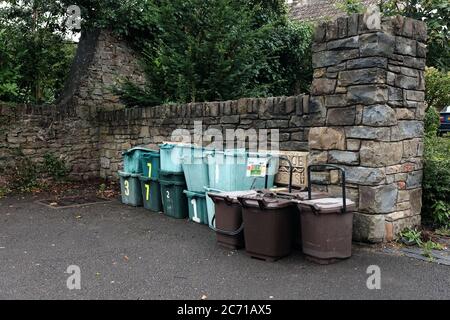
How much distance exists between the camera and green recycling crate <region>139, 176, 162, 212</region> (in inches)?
272

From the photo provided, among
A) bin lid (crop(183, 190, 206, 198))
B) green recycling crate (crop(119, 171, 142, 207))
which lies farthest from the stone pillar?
green recycling crate (crop(119, 171, 142, 207))

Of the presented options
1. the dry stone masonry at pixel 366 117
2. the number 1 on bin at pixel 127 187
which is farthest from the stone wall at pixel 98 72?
the dry stone masonry at pixel 366 117

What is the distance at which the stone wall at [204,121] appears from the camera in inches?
226

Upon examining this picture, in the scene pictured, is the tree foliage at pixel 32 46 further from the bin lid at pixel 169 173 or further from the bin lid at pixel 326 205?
the bin lid at pixel 326 205

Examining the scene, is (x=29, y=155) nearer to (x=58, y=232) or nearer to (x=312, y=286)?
(x=58, y=232)

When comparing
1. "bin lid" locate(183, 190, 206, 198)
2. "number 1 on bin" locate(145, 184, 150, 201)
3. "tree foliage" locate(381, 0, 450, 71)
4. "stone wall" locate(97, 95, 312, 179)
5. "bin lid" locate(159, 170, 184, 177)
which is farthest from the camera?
"tree foliage" locate(381, 0, 450, 71)

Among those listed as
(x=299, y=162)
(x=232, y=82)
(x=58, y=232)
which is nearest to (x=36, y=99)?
(x=232, y=82)

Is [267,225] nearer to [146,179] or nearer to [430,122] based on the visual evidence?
[146,179]

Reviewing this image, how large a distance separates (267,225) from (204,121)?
3165mm

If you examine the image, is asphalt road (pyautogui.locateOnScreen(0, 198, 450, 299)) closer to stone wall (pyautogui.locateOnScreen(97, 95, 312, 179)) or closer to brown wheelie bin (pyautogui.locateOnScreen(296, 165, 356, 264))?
brown wheelie bin (pyautogui.locateOnScreen(296, 165, 356, 264))

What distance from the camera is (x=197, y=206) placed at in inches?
242

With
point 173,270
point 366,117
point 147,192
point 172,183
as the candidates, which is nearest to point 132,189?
point 147,192

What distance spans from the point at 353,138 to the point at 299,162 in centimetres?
102

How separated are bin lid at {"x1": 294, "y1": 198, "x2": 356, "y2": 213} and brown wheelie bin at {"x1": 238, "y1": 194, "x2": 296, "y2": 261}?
0.20 meters
